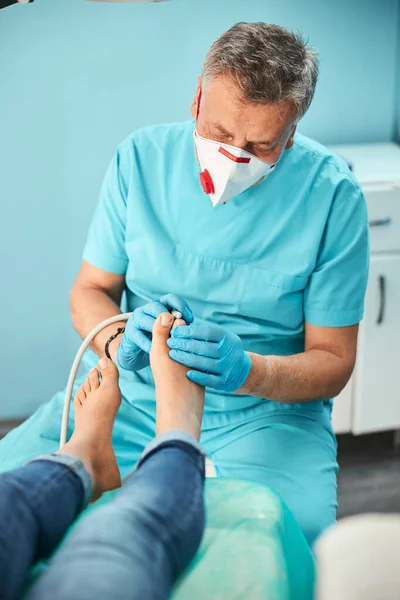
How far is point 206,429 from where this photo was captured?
58.8 inches

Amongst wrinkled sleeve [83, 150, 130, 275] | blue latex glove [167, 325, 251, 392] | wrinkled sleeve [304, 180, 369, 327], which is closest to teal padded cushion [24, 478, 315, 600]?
blue latex glove [167, 325, 251, 392]

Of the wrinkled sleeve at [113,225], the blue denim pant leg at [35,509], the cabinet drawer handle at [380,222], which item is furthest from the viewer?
the cabinet drawer handle at [380,222]

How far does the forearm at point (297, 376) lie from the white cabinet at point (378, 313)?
0.71 m

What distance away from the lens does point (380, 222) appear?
6.88 feet

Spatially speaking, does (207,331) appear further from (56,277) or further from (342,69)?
(342,69)

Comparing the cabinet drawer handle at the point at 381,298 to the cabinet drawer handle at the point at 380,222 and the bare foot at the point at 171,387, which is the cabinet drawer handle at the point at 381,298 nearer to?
the cabinet drawer handle at the point at 380,222

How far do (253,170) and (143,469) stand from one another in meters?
0.59

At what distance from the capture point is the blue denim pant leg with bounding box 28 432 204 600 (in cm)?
79

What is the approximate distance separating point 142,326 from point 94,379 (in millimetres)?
193

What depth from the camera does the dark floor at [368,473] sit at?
7.22 feet

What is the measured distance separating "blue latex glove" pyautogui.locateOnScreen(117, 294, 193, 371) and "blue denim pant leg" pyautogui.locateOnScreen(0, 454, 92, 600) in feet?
0.87

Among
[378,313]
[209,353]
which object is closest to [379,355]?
[378,313]

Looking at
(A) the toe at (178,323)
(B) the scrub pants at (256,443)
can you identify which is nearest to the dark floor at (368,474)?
(B) the scrub pants at (256,443)

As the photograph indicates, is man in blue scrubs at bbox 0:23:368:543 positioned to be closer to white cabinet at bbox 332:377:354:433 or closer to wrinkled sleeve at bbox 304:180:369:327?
wrinkled sleeve at bbox 304:180:369:327
